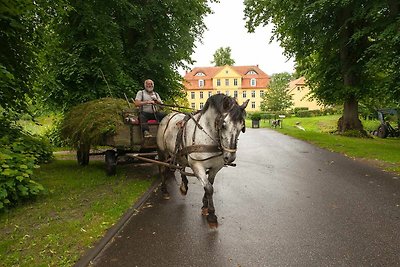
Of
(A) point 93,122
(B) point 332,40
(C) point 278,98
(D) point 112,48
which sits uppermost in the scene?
(B) point 332,40

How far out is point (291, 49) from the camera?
2002 cm

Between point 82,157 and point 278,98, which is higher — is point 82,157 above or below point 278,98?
below

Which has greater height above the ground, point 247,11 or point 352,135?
point 247,11

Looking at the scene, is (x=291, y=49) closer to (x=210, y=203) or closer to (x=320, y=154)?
(x=320, y=154)

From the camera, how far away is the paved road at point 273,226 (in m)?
3.83

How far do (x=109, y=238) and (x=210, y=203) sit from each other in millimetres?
1703

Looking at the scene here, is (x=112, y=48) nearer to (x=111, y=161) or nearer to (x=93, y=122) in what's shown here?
(x=93, y=122)

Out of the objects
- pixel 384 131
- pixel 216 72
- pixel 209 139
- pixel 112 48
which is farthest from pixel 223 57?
pixel 209 139

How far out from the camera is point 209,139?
5039 millimetres

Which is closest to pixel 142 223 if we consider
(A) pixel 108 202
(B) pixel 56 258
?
(A) pixel 108 202

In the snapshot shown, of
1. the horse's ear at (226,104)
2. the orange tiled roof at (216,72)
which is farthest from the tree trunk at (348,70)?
the orange tiled roof at (216,72)

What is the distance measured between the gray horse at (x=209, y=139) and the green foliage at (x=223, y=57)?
76.7 m

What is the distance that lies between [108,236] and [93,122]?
12.0 feet

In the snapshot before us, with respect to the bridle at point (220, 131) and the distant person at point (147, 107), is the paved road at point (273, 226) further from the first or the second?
the distant person at point (147, 107)
